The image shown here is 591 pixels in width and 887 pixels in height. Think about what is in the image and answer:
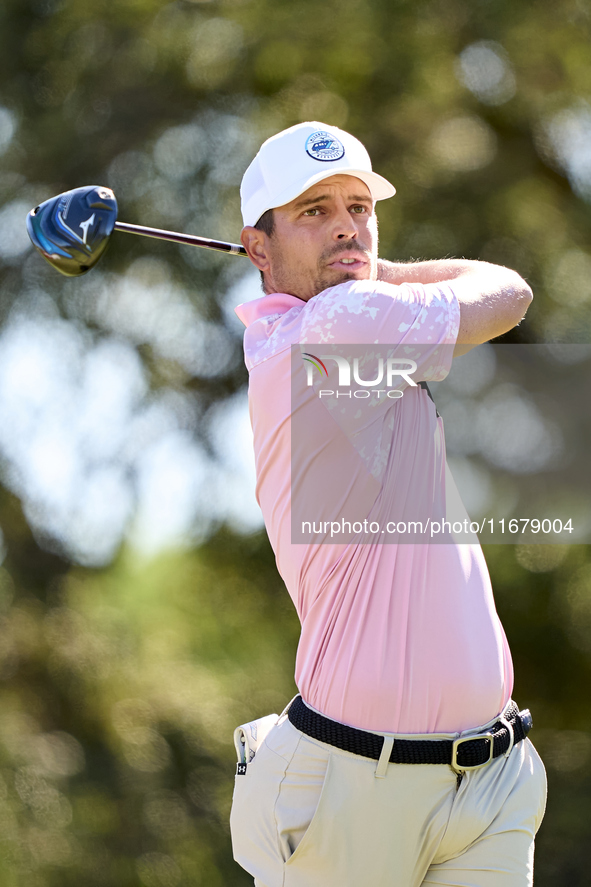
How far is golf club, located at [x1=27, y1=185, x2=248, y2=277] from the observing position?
6.60ft

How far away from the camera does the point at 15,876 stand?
4.30m

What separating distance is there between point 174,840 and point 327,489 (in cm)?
339

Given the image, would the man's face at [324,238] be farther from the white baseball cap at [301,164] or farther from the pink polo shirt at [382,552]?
the pink polo shirt at [382,552]

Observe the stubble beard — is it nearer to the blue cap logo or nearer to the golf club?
the blue cap logo

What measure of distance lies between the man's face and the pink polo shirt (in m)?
0.16

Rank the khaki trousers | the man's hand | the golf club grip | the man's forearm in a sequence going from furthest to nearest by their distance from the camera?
the golf club grip
the man's forearm
the man's hand
the khaki trousers

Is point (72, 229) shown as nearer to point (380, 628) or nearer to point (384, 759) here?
point (380, 628)

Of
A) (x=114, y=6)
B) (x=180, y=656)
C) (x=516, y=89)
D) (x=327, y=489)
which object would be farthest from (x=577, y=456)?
(x=114, y=6)

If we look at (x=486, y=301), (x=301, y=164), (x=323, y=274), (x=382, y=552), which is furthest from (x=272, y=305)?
(x=382, y=552)

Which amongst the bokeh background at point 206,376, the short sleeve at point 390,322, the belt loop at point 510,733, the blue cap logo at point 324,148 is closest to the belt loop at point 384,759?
the belt loop at point 510,733

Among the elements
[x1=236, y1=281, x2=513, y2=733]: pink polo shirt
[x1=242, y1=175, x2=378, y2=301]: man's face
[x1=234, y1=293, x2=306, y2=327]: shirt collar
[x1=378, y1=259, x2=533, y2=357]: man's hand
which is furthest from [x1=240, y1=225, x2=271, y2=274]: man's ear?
[x1=378, y1=259, x2=533, y2=357]: man's hand

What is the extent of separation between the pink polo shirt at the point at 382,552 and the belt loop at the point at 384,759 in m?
0.03

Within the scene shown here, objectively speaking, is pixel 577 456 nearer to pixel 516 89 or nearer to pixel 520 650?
pixel 520 650

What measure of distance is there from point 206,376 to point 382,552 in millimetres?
3141
